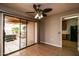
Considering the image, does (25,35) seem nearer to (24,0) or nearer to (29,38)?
(29,38)

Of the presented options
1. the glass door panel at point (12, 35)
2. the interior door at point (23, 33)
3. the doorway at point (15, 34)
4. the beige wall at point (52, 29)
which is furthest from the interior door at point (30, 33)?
the glass door panel at point (12, 35)

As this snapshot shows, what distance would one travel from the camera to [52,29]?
5043 mm

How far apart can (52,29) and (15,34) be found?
2.19m

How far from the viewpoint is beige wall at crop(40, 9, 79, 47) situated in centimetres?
452

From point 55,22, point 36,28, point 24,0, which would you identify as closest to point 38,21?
point 36,28

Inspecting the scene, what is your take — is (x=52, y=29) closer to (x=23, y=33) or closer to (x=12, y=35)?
(x=23, y=33)

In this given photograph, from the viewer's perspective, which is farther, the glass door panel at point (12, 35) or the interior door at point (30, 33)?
the interior door at point (30, 33)

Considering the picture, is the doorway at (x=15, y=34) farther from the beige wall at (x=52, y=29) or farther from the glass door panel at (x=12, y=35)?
the beige wall at (x=52, y=29)

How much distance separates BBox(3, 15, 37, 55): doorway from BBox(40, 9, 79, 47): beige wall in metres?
1.10

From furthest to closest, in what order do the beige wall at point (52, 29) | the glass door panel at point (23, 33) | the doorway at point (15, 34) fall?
the beige wall at point (52, 29) < the glass door panel at point (23, 33) < the doorway at point (15, 34)

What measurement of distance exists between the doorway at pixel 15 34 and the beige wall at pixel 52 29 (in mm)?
1105

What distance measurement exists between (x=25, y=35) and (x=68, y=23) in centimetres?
372

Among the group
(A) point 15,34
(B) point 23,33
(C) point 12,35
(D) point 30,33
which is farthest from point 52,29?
Answer: (C) point 12,35

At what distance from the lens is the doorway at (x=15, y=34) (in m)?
3.48
